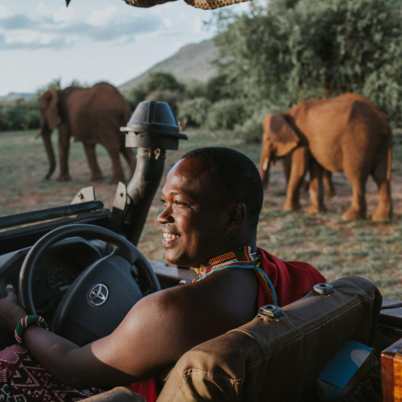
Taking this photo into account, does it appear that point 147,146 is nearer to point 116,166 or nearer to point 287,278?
point 287,278

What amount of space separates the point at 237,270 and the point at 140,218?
135 centimetres

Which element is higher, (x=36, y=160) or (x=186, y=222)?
(x=186, y=222)

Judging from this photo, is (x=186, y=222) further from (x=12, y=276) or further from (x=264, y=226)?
(x=264, y=226)

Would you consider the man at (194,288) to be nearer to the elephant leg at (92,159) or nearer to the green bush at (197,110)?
the elephant leg at (92,159)

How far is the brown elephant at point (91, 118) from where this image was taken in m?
11.0

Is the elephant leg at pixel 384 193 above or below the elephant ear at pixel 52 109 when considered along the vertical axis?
below

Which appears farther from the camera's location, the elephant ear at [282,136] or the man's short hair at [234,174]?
the elephant ear at [282,136]

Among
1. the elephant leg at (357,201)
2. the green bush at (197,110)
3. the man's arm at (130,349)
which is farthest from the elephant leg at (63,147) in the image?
the green bush at (197,110)

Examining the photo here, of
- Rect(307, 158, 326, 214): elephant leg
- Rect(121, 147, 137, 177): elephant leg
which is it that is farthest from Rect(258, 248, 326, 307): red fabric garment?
Rect(121, 147, 137, 177): elephant leg

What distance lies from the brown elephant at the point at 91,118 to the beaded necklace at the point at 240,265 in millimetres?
9282

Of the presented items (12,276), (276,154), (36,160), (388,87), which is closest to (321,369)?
(12,276)

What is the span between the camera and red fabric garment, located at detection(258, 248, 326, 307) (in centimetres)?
178

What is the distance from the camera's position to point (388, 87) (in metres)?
13.3

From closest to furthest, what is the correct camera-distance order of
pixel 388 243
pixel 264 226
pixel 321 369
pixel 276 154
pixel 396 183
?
1. pixel 321 369
2. pixel 388 243
3. pixel 264 226
4. pixel 276 154
5. pixel 396 183
